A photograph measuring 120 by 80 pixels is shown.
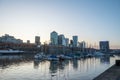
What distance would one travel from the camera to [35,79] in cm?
3719

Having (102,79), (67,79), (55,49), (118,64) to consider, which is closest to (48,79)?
(67,79)

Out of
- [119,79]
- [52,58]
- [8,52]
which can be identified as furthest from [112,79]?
[8,52]

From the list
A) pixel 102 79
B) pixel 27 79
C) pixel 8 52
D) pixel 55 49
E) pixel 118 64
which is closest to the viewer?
pixel 102 79

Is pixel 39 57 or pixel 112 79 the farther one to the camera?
pixel 39 57

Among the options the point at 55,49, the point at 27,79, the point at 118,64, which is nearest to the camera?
the point at 27,79

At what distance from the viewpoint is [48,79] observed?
124 feet

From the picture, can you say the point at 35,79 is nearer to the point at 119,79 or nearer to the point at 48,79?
the point at 48,79

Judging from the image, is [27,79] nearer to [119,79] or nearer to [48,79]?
[48,79]

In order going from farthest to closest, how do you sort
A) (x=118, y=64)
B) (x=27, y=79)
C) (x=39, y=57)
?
(x=39, y=57) < (x=118, y=64) < (x=27, y=79)

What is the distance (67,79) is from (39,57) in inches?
2851

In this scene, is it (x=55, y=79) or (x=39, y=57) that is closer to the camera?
(x=55, y=79)

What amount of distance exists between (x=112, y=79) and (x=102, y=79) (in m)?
1.53

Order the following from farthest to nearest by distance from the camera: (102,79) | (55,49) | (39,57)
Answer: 1. (55,49)
2. (39,57)
3. (102,79)

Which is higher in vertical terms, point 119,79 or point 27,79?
point 119,79
